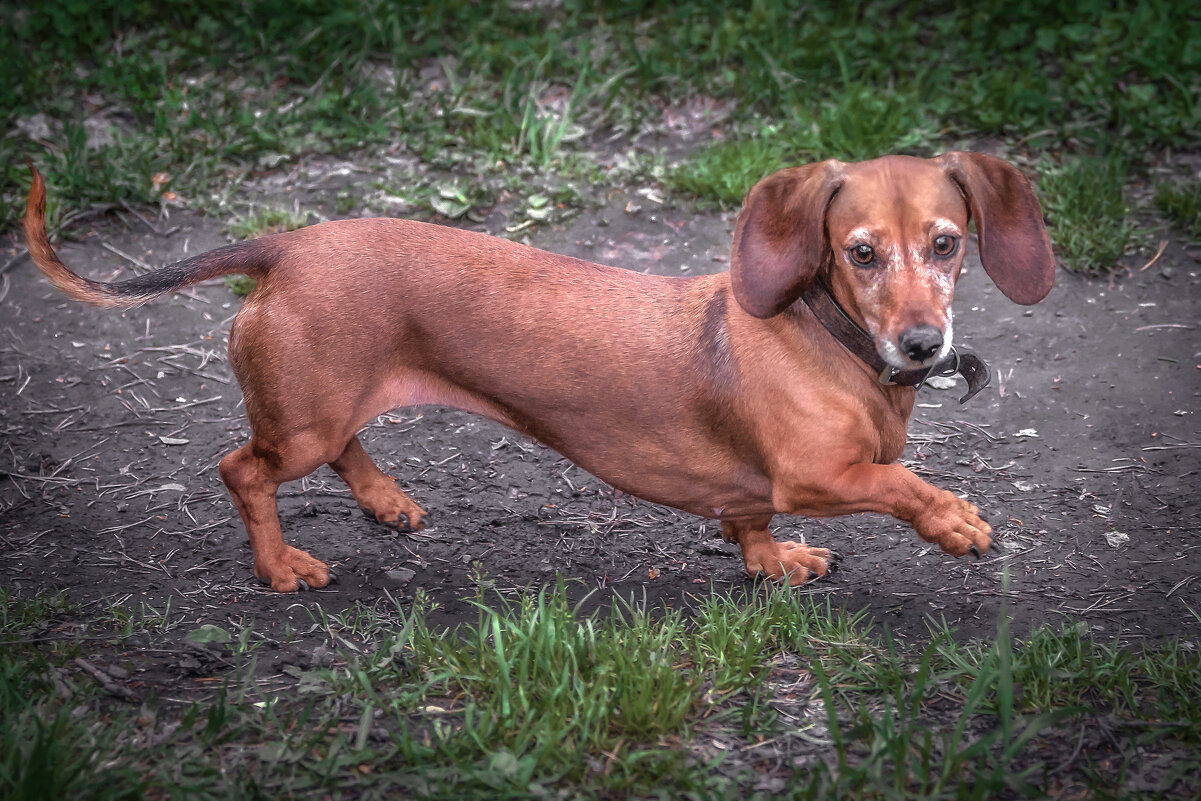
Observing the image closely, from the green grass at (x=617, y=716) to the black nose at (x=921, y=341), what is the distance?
73cm

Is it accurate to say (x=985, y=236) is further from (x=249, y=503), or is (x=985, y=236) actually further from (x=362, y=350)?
(x=249, y=503)

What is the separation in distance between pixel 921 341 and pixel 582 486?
1896 mm

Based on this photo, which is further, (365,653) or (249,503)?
(249,503)

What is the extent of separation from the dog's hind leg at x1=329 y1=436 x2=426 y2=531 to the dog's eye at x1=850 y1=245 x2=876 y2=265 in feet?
6.42

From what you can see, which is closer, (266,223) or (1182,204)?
(1182,204)

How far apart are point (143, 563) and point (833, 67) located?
4701 mm

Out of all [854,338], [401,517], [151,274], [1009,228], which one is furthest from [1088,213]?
[151,274]

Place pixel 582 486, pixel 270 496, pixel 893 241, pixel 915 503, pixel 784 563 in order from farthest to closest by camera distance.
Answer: pixel 582 486 < pixel 784 563 < pixel 270 496 < pixel 915 503 < pixel 893 241

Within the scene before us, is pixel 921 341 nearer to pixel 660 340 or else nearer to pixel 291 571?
pixel 660 340

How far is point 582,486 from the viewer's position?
14.6 feet

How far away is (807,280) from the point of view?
10.2ft

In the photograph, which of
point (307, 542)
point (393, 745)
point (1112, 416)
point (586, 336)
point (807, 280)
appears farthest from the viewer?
point (1112, 416)

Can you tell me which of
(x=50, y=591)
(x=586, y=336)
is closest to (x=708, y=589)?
(x=586, y=336)

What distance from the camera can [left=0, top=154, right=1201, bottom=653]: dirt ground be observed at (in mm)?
3719
